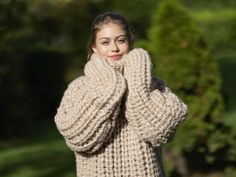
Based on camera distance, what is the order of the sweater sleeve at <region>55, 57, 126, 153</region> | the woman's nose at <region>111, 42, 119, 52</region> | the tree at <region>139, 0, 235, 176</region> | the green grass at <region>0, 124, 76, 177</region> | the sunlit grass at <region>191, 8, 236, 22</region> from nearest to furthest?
1. the sweater sleeve at <region>55, 57, 126, 153</region>
2. the woman's nose at <region>111, 42, 119, 52</region>
3. the tree at <region>139, 0, 235, 176</region>
4. the green grass at <region>0, 124, 76, 177</region>
5. the sunlit grass at <region>191, 8, 236, 22</region>

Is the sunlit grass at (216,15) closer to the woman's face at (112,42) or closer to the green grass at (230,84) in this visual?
the green grass at (230,84)

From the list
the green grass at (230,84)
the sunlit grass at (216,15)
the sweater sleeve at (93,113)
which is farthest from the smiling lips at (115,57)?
the sunlit grass at (216,15)

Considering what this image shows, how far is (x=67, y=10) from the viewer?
14.0 metres

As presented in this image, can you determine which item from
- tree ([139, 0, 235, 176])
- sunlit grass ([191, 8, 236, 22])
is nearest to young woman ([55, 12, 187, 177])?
tree ([139, 0, 235, 176])

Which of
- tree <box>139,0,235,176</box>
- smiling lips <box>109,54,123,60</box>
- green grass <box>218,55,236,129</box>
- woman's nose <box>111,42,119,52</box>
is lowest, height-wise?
smiling lips <box>109,54,123,60</box>

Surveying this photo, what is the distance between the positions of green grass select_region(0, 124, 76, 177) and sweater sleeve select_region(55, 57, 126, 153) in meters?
6.01

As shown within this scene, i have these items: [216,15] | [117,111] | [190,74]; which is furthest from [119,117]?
[216,15]

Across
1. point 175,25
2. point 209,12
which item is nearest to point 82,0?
point 175,25

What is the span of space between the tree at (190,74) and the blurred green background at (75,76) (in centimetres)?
1

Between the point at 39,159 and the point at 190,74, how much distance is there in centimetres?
365

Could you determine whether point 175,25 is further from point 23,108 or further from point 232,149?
point 23,108

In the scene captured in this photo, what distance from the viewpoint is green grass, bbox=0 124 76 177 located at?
965cm

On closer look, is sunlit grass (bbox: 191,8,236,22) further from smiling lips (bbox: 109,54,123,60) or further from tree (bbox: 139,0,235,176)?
smiling lips (bbox: 109,54,123,60)

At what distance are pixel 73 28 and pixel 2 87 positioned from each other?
2628 millimetres
